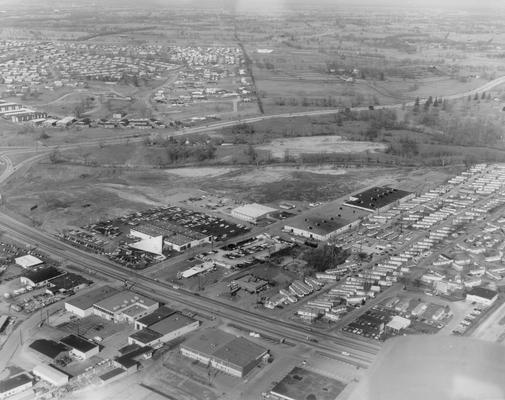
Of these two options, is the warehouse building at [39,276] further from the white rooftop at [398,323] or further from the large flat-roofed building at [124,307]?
the white rooftop at [398,323]

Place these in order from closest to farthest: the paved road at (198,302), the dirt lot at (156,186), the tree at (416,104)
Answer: the paved road at (198,302) → the dirt lot at (156,186) → the tree at (416,104)

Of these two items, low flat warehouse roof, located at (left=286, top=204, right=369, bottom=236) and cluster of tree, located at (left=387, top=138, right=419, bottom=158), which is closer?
low flat warehouse roof, located at (left=286, top=204, right=369, bottom=236)

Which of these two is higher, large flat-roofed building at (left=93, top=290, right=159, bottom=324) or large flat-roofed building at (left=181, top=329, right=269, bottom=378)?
large flat-roofed building at (left=181, top=329, right=269, bottom=378)

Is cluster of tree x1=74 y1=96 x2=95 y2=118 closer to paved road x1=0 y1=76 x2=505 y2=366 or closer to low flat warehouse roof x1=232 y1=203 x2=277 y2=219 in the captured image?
paved road x1=0 y1=76 x2=505 y2=366

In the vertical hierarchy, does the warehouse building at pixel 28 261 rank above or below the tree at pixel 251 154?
below

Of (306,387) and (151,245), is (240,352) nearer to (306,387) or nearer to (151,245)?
(306,387)

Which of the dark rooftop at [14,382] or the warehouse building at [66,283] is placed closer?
the dark rooftop at [14,382]

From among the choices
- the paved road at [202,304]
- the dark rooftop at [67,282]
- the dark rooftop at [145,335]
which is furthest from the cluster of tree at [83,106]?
the dark rooftop at [145,335]

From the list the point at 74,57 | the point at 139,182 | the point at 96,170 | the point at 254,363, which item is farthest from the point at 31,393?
the point at 74,57

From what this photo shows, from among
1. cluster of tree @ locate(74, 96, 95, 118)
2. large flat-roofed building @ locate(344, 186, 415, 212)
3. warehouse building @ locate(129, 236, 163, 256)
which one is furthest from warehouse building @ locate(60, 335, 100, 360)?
cluster of tree @ locate(74, 96, 95, 118)
